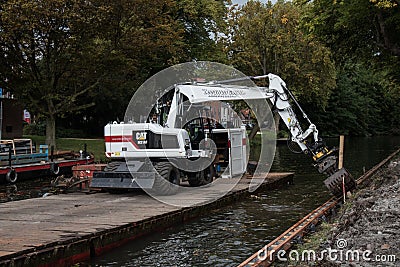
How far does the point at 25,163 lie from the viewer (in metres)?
24.9

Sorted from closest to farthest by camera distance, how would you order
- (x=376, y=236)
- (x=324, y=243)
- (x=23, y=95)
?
(x=376, y=236), (x=324, y=243), (x=23, y=95)

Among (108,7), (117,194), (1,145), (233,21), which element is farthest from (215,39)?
(117,194)

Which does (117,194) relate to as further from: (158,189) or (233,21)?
(233,21)

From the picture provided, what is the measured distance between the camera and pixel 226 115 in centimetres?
1931

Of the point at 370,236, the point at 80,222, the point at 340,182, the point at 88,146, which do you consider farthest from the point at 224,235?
the point at 88,146

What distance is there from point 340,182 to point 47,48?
18.8 meters

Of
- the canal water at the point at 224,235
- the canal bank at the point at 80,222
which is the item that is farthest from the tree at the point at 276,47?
the canal bank at the point at 80,222

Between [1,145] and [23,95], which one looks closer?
[1,145]

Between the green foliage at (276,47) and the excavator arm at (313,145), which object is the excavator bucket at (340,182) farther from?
the green foliage at (276,47)

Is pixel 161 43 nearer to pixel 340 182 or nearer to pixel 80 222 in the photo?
pixel 340 182

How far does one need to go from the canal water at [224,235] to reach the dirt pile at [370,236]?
2164 mm

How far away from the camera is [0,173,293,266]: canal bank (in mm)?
8820

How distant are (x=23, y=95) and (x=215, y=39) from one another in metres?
16.5

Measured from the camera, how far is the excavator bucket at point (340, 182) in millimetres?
15203
